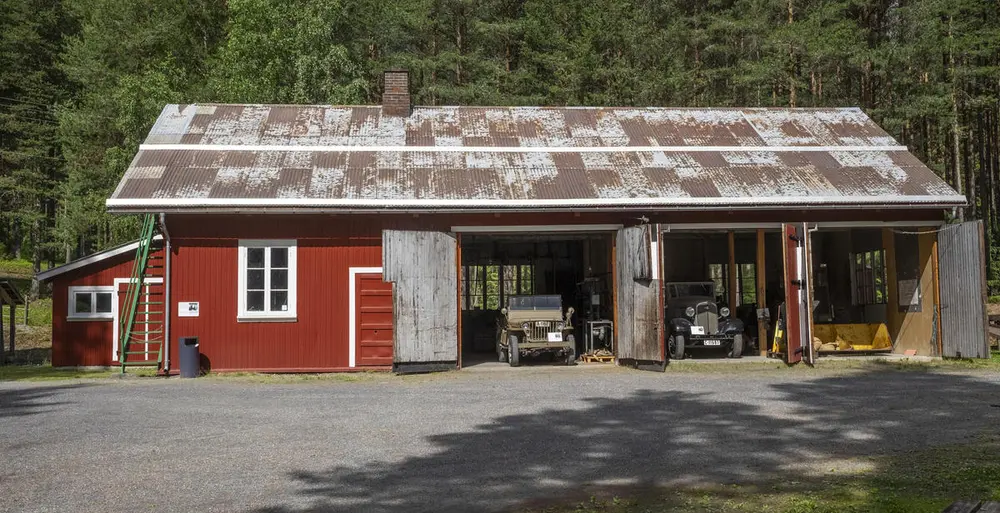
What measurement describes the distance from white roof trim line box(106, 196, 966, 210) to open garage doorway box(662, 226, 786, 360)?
1009 mm

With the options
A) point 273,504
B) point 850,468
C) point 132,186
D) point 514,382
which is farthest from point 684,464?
point 132,186

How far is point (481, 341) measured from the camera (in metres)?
24.3

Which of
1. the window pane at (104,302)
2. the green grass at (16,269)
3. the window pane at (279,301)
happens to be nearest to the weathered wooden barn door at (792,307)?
the window pane at (279,301)

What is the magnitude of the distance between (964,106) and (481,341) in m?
22.2

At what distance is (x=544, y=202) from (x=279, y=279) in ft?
18.8

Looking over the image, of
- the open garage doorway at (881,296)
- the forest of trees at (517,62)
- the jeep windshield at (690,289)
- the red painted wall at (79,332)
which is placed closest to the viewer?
the open garage doorway at (881,296)

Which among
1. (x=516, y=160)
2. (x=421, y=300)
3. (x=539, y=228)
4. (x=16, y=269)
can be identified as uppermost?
(x=516, y=160)

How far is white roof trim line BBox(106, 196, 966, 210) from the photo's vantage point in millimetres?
17500

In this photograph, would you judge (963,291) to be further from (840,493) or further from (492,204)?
(840,493)

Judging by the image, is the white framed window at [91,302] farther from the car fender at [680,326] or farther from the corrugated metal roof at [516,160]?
the car fender at [680,326]

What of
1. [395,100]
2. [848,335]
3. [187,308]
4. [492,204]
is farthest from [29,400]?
[848,335]

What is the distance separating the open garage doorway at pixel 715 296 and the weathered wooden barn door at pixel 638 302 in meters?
0.65

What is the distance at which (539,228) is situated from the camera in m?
19.0

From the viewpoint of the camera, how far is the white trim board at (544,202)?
57.4 feet
